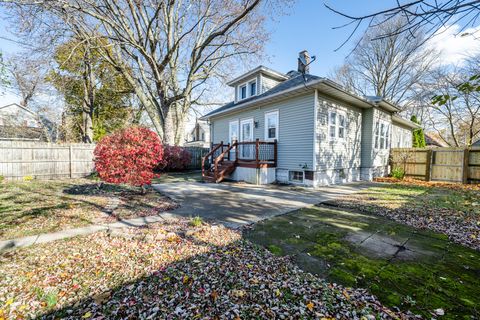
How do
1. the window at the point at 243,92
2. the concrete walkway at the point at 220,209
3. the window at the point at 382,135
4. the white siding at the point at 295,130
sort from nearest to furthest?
the concrete walkway at the point at 220,209, the white siding at the point at 295,130, the window at the point at 382,135, the window at the point at 243,92

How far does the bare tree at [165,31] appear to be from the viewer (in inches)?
403

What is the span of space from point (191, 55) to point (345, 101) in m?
10.3

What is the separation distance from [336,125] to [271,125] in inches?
116

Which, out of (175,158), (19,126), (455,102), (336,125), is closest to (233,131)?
(175,158)

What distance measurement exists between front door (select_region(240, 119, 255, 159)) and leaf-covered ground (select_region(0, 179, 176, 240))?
5293 millimetres

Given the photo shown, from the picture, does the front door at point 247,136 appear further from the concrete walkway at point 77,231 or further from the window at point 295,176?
the concrete walkway at point 77,231

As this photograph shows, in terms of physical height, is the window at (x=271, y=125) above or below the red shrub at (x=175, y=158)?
above

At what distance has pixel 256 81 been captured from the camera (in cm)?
1180

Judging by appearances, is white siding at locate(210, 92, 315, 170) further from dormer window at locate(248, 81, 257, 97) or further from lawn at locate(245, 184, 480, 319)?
lawn at locate(245, 184, 480, 319)

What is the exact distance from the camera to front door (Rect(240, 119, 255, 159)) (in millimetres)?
10499

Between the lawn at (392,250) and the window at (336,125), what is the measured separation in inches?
181

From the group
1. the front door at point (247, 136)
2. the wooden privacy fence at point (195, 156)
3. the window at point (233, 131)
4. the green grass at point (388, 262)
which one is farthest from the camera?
the wooden privacy fence at point (195, 156)

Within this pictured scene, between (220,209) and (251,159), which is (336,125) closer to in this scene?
(251,159)

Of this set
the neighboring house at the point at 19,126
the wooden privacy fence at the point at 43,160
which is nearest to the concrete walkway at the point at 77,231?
the wooden privacy fence at the point at 43,160
